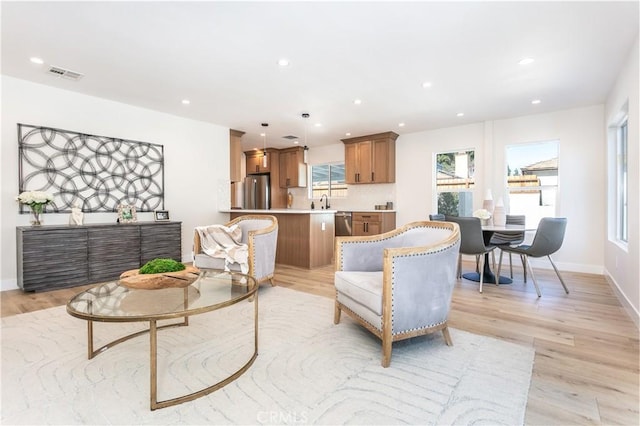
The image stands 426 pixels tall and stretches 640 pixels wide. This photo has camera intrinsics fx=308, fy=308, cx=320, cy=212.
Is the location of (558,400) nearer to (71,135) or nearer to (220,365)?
(220,365)

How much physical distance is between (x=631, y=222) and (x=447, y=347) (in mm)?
2293

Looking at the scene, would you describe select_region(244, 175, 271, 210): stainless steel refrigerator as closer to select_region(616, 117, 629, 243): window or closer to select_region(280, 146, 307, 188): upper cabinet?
select_region(280, 146, 307, 188): upper cabinet

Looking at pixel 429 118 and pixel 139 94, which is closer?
pixel 139 94

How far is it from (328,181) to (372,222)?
6.51ft

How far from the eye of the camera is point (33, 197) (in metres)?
3.68

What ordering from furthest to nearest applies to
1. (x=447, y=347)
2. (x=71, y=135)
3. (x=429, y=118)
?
(x=429, y=118), (x=71, y=135), (x=447, y=347)

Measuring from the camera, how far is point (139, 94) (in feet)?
14.0

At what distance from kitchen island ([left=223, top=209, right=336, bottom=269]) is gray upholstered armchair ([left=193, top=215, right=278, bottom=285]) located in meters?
1.17

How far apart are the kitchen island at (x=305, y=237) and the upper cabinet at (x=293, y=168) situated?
273 centimetres

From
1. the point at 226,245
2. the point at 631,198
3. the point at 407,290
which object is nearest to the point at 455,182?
the point at 631,198

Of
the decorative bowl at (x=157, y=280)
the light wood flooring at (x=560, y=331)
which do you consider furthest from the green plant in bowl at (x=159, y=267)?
the light wood flooring at (x=560, y=331)

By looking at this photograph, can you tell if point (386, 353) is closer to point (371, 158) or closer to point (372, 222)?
point (372, 222)

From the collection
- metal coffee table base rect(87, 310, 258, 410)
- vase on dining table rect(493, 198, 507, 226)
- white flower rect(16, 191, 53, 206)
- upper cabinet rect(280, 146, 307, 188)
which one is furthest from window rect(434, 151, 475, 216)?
white flower rect(16, 191, 53, 206)

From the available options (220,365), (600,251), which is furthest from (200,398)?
(600,251)
